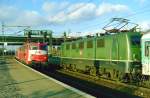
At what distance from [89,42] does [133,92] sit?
11958 mm

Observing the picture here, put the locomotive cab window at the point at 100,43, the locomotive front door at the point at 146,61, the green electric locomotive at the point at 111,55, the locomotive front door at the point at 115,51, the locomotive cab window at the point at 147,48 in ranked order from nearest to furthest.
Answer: the locomotive front door at the point at 146,61
the locomotive cab window at the point at 147,48
the green electric locomotive at the point at 111,55
the locomotive front door at the point at 115,51
the locomotive cab window at the point at 100,43

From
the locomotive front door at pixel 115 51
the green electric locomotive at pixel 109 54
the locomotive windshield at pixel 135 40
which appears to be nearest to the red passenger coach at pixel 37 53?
the green electric locomotive at pixel 109 54

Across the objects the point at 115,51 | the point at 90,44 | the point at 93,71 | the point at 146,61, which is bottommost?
the point at 93,71

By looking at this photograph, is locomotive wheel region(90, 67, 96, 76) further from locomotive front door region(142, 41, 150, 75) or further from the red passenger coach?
the red passenger coach

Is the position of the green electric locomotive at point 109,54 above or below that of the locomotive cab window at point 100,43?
below

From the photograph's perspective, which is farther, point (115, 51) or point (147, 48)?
point (115, 51)

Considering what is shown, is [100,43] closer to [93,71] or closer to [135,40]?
[93,71]

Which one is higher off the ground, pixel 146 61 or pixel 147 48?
pixel 147 48

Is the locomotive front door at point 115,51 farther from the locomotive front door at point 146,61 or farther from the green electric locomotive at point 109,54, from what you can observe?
the locomotive front door at point 146,61

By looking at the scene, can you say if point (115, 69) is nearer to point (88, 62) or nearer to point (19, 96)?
point (88, 62)

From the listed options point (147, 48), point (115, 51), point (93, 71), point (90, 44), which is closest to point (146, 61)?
point (147, 48)

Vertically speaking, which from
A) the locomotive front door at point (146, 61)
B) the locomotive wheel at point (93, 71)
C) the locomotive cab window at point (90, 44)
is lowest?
the locomotive wheel at point (93, 71)

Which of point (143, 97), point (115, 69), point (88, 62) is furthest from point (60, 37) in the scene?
point (143, 97)

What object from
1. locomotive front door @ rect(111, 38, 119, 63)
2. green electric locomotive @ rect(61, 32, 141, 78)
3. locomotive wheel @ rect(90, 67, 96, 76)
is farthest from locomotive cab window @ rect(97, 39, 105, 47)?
locomotive wheel @ rect(90, 67, 96, 76)
